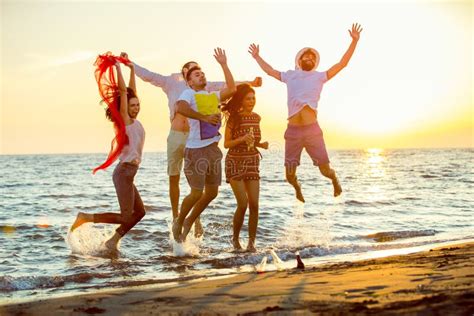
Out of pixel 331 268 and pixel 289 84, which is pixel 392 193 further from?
pixel 331 268

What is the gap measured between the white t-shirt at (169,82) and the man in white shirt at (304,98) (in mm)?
1100

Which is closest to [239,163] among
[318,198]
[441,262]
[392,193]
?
[441,262]

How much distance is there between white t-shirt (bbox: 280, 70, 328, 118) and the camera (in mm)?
9062

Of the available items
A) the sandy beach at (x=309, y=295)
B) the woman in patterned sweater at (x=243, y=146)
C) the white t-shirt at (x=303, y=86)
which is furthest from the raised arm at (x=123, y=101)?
the sandy beach at (x=309, y=295)

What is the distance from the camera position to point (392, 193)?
21562 millimetres

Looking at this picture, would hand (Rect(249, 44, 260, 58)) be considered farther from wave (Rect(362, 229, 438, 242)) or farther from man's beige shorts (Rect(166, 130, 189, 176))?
wave (Rect(362, 229, 438, 242))

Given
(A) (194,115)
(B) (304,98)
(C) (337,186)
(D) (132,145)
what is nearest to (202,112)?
(A) (194,115)

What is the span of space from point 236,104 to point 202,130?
68cm

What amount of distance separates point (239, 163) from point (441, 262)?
299 cm

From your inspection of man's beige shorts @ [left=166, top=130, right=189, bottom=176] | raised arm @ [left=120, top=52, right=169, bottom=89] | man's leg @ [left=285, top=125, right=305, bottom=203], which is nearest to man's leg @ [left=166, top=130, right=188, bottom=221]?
man's beige shorts @ [left=166, top=130, right=189, bottom=176]

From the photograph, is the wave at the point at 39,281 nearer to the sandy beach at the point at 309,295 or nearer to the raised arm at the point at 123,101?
the sandy beach at the point at 309,295

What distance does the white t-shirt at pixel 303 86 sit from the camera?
9062 millimetres

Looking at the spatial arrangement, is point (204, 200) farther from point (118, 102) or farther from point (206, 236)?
point (206, 236)

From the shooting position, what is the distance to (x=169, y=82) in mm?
9516
